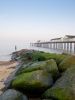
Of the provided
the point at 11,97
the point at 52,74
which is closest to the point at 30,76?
the point at 52,74

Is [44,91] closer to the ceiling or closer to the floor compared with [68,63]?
closer to the floor

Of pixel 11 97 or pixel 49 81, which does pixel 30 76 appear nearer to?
pixel 49 81

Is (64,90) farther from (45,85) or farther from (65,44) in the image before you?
(65,44)

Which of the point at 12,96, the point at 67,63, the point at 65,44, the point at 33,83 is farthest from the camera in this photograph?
the point at 65,44

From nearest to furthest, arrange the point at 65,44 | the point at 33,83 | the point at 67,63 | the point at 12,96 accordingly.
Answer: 1. the point at 12,96
2. the point at 33,83
3. the point at 67,63
4. the point at 65,44

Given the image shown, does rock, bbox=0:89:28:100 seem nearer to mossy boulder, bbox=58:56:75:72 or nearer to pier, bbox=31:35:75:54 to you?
mossy boulder, bbox=58:56:75:72

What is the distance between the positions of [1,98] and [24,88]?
1.41 metres

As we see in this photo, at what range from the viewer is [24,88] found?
8336mm

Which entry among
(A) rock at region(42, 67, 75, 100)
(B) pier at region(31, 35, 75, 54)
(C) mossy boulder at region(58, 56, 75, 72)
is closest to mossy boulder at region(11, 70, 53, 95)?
(A) rock at region(42, 67, 75, 100)

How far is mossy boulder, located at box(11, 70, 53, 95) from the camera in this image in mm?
8188

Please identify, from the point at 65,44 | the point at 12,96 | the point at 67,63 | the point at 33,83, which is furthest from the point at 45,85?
the point at 65,44

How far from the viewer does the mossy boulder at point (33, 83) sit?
8.19 meters

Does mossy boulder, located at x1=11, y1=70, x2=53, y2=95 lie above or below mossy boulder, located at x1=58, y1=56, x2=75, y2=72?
below

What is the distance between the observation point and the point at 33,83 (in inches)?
322
